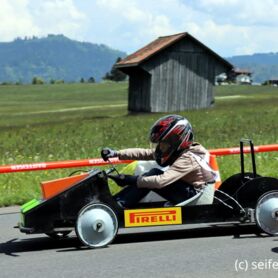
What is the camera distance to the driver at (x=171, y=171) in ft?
24.6

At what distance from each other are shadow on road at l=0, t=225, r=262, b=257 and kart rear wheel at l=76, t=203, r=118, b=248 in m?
0.16

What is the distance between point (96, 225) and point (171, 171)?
99 centimetres

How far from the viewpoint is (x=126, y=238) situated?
802 cm

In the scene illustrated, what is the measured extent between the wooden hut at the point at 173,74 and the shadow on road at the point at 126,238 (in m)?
42.3

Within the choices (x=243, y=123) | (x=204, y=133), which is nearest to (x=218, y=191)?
(x=204, y=133)

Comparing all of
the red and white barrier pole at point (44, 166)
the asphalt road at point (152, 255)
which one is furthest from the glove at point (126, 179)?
the red and white barrier pole at point (44, 166)

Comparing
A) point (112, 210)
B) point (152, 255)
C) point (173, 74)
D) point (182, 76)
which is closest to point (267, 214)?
point (152, 255)

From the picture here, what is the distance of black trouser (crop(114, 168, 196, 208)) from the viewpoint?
7.57 meters

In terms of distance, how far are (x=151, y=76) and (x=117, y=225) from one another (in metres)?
44.2

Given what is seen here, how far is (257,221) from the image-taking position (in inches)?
302

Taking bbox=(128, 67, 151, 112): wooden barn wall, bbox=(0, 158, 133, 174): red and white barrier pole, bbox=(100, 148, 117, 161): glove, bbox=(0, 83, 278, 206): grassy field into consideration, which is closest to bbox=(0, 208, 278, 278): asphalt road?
bbox=(100, 148, 117, 161): glove

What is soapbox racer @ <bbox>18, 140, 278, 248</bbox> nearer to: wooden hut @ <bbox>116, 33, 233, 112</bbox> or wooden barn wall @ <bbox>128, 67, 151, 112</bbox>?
wooden hut @ <bbox>116, 33, 233, 112</bbox>

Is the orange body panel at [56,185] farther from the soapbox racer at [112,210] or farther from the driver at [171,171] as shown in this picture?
the driver at [171,171]

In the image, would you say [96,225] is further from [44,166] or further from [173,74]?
[173,74]
